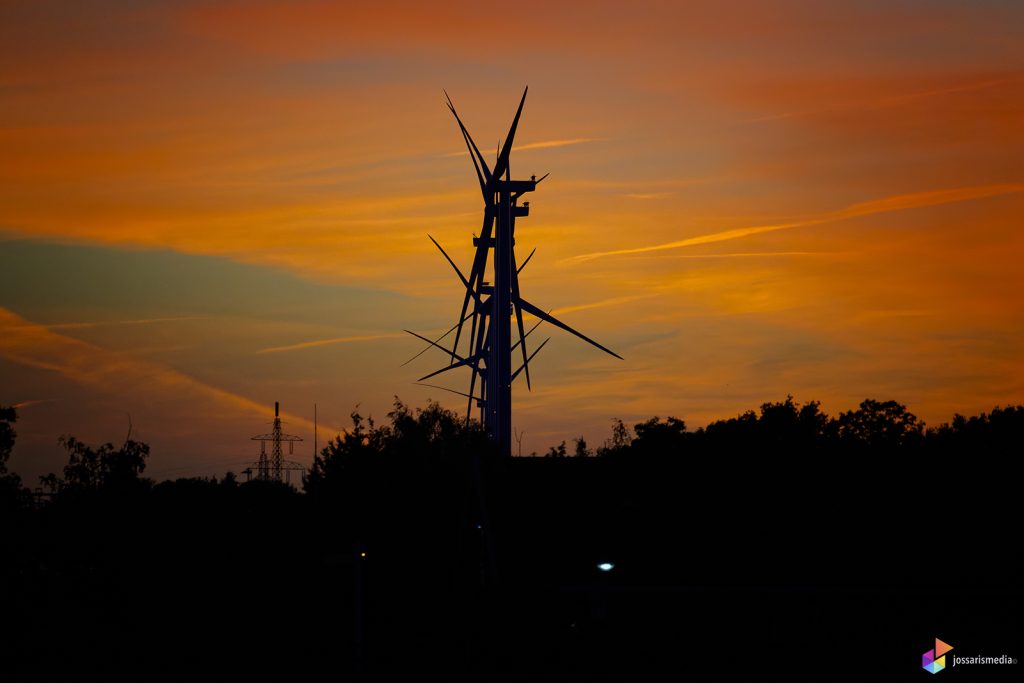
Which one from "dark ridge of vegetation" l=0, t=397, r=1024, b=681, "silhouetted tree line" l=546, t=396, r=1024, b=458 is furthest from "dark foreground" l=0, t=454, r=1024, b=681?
"silhouetted tree line" l=546, t=396, r=1024, b=458

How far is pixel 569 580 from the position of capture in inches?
1839

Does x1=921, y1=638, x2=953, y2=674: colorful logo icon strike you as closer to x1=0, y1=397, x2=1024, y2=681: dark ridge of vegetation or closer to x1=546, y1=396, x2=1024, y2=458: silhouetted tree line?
x1=0, y1=397, x2=1024, y2=681: dark ridge of vegetation

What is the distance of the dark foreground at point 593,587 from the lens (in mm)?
44938

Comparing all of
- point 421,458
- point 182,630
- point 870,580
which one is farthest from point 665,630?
point 421,458

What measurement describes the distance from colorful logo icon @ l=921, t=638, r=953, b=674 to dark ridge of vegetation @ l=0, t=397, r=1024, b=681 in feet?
2.08

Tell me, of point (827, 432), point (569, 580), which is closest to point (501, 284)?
point (569, 580)

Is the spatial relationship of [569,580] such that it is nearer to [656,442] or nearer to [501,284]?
[501,284]

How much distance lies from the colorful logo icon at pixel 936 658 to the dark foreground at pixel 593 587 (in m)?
0.42

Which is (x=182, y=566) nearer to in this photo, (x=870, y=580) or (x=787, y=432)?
(x=870, y=580)

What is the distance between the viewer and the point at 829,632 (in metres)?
45.3

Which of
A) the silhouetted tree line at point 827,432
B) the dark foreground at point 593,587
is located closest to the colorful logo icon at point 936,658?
the dark foreground at point 593,587

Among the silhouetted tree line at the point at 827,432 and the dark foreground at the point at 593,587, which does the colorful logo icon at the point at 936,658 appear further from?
the silhouetted tree line at the point at 827,432

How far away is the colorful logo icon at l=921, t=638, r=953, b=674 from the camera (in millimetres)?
42906

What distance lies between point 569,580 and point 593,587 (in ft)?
5.46
